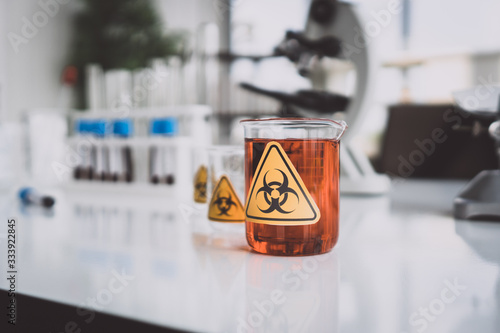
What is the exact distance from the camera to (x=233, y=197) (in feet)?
1.77

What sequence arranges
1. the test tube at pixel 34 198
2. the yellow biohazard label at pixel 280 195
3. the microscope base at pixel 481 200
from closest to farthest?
the yellow biohazard label at pixel 280 195, the microscope base at pixel 481 200, the test tube at pixel 34 198

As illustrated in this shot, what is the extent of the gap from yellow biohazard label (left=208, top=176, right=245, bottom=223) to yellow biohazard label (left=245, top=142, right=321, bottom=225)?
11 cm

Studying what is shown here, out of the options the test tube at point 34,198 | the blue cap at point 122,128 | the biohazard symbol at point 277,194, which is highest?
the blue cap at point 122,128

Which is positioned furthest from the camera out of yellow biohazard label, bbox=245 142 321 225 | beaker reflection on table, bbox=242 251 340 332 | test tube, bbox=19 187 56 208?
test tube, bbox=19 187 56 208

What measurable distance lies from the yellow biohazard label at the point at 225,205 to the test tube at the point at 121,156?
53cm

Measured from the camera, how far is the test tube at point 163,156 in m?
0.97

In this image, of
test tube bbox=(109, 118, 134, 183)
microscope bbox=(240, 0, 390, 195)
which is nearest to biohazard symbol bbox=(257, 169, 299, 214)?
microscope bbox=(240, 0, 390, 195)

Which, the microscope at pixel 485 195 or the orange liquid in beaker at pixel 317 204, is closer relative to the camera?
the orange liquid in beaker at pixel 317 204

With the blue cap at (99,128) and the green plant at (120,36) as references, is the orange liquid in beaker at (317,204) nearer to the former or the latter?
the blue cap at (99,128)

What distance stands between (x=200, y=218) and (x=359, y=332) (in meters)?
0.47

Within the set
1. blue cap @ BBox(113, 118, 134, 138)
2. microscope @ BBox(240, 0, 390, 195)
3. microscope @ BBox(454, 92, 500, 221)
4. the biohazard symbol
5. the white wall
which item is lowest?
microscope @ BBox(454, 92, 500, 221)

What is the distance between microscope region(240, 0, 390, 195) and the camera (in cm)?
91

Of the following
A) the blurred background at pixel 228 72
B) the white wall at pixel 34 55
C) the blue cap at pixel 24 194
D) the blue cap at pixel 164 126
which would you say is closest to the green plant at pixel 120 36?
the blurred background at pixel 228 72

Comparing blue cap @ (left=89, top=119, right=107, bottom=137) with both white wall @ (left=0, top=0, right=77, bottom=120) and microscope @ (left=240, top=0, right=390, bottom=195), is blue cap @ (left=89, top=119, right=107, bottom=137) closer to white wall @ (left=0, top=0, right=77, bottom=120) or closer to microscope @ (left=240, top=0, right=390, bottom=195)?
microscope @ (left=240, top=0, right=390, bottom=195)
